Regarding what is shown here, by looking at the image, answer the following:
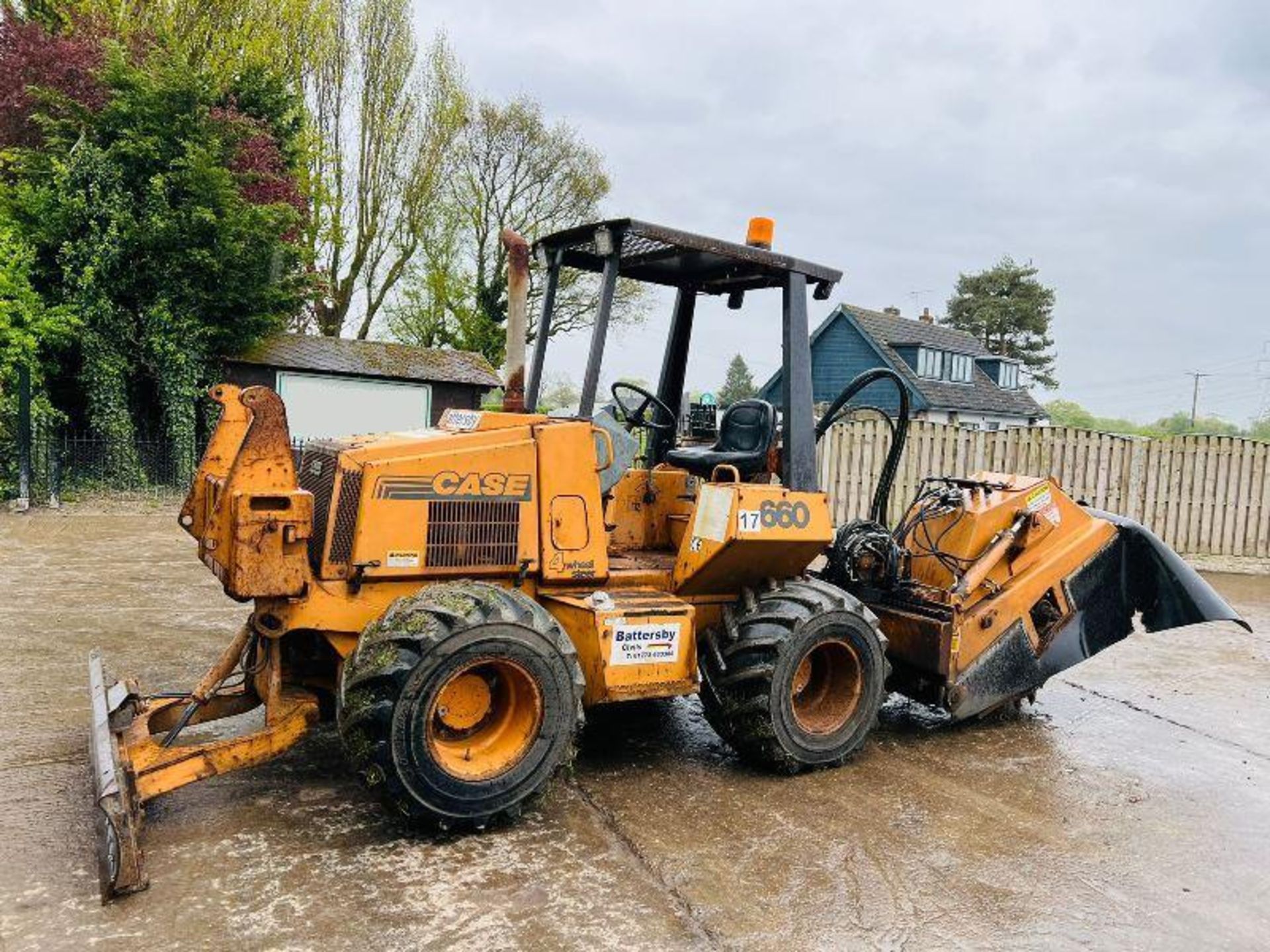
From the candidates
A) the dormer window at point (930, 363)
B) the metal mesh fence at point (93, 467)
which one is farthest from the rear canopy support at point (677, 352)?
the dormer window at point (930, 363)

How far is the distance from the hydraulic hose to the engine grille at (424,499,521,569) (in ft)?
5.99

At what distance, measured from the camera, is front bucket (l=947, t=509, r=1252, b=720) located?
18.3 ft

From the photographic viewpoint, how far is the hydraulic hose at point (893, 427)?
5.61 m

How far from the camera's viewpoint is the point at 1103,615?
5.91 m

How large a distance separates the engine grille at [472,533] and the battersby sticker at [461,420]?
0.38m

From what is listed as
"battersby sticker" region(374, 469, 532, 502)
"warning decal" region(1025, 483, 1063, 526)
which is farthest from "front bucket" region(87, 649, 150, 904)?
"warning decal" region(1025, 483, 1063, 526)

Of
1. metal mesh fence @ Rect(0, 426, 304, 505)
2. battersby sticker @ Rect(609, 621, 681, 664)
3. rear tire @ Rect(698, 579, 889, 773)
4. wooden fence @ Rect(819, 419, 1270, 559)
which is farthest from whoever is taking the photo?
metal mesh fence @ Rect(0, 426, 304, 505)

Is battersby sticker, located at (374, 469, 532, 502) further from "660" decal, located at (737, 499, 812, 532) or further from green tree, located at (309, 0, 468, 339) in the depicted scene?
green tree, located at (309, 0, 468, 339)

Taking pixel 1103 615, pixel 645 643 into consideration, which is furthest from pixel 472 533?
pixel 1103 615

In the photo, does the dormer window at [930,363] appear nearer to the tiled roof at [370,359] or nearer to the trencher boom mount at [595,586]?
the tiled roof at [370,359]

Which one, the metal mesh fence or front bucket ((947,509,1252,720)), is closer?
front bucket ((947,509,1252,720))

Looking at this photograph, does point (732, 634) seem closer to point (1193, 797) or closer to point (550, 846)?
point (550, 846)

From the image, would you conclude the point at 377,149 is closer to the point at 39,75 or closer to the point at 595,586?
the point at 39,75

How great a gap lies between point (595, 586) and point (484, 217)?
24.0 meters
